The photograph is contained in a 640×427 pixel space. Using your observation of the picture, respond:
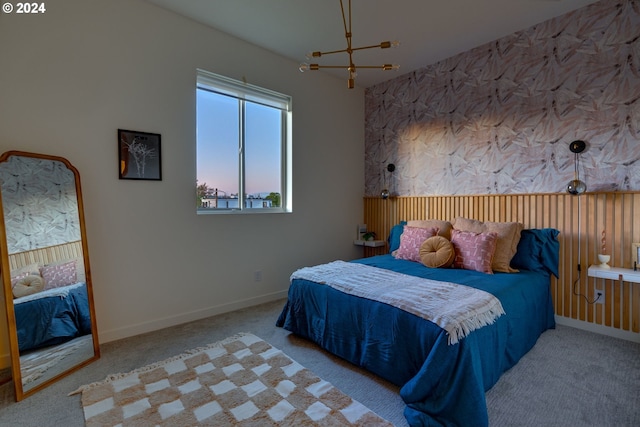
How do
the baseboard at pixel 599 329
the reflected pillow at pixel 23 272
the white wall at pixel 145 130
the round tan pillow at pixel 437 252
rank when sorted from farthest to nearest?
the round tan pillow at pixel 437 252 < the baseboard at pixel 599 329 < the white wall at pixel 145 130 < the reflected pillow at pixel 23 272

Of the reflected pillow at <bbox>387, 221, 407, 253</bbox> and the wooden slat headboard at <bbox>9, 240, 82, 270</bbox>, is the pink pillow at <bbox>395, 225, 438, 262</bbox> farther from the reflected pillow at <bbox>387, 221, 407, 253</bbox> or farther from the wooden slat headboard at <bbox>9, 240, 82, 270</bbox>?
the wooden slat headboard at <bbox>9, 240, 82, 270</bbox>

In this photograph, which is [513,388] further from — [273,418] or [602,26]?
[602,26]

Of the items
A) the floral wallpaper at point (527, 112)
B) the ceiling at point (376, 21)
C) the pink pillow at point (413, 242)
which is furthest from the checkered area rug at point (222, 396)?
the ceiling at point (376, 21)

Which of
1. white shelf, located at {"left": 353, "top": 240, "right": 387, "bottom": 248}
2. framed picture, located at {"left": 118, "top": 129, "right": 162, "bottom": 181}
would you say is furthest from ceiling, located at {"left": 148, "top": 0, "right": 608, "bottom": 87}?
white shelf, located at {"left": 353, "top": 240, "right": 387, "bottom": 248}

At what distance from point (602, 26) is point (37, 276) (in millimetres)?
4888

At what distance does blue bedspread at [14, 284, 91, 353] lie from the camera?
1.92 m

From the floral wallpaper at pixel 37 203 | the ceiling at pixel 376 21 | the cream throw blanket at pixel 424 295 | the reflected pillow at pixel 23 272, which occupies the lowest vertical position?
the cream throw blanket at pixel 424 295

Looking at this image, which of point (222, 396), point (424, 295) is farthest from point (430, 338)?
point (222, 396)

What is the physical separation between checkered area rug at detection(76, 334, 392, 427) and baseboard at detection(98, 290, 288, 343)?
0.66 m

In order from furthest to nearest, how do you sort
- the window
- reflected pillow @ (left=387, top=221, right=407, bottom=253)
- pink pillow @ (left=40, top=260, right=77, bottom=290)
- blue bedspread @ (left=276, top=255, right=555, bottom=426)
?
reflected pillow @ (left=387, top=221, right=407, bottom=253), the window, pink pillow @ (left=40, top=260, right=77, bottom=290), blue bedspread @ (left=276, top=255, right=555, bottom=426)

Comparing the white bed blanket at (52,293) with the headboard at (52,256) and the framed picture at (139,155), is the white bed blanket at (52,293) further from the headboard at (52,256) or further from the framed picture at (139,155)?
the framed picture at (139,155)

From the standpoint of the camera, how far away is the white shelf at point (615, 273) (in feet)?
7.54

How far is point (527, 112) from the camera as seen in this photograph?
120 inches

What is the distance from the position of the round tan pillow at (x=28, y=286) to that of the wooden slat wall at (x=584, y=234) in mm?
4010
